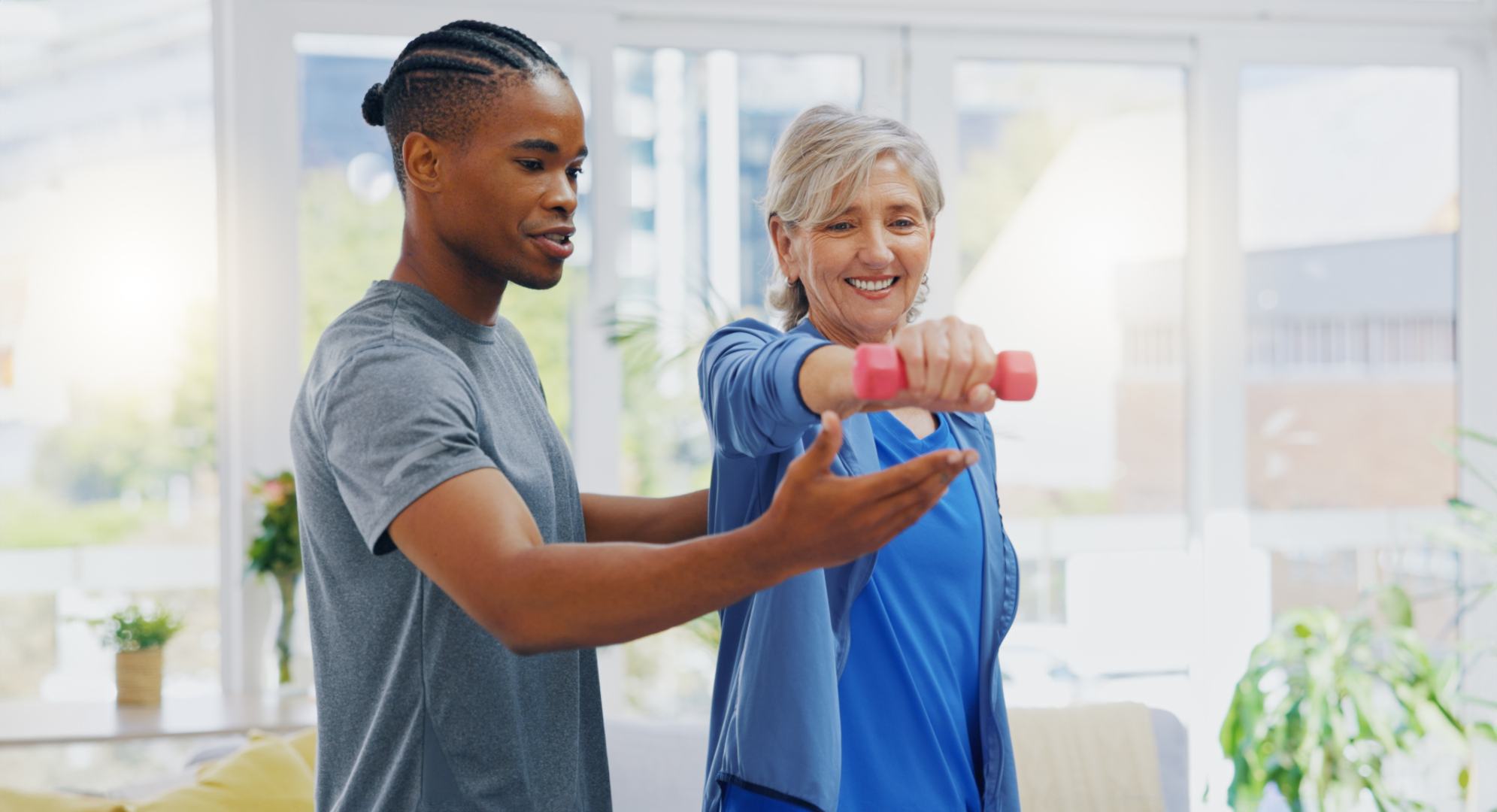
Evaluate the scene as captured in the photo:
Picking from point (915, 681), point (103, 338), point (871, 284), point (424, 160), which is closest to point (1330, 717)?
point (915, 681)

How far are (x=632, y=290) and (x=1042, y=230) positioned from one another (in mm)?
1195

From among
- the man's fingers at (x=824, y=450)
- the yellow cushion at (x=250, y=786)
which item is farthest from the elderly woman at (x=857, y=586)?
the yellow cushion at (x=250, y=786)

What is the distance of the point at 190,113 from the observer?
9.18 feet

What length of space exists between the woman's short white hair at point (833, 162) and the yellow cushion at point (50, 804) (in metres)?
1.42

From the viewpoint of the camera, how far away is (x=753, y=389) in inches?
33.5

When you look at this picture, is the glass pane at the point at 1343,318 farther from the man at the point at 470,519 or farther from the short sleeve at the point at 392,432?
the short sleeve at the point at 392,432

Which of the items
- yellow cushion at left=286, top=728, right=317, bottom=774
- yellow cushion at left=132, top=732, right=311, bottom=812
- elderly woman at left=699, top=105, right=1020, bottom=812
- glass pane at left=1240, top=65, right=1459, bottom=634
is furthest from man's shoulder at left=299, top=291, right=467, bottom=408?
glass pane at left=1240, top=65, right=1459, bottom=634

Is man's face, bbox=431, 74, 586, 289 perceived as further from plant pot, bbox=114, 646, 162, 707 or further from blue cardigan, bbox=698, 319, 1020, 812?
plant pot, bbox=114, 646, 162, 707

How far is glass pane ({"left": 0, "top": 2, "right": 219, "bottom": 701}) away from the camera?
274 centimetres

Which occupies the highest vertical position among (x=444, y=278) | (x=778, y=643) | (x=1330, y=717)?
(x=444, y=278)

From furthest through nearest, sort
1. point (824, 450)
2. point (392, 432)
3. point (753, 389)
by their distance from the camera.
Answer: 1. point (753, 389)
2. point (392, 432)
3. point (824, 450)

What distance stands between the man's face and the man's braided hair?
0.04 feet

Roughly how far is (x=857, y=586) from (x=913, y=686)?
0.38ft

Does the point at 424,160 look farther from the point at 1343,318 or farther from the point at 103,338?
the point at 1343,318
